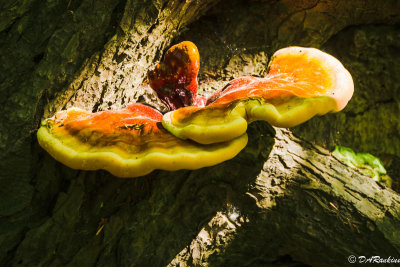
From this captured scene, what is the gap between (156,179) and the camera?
2041 mm

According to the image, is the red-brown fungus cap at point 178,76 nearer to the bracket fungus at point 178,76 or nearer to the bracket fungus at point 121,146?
the bracket fungus at point 178,76

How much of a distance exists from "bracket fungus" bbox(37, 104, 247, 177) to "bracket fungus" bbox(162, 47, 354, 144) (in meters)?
0.08

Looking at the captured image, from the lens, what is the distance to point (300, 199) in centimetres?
217

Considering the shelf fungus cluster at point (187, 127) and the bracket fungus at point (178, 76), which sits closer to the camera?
the shelf fungus cluster at point (187, 127)

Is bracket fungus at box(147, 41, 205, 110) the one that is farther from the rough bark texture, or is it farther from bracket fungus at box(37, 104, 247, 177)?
bracket fungus at box(37, 104, 247, 177)

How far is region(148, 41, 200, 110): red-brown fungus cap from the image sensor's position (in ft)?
6.53

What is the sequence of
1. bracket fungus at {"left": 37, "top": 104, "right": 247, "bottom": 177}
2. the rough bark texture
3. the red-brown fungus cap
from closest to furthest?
1. bracket fungus at {"left": 37, "top": 104, "right": 247, "bottom": 177}
2. the rough bark texture
3. the red-brown fungus cap

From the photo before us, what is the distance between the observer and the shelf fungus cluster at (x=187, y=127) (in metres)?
1.42

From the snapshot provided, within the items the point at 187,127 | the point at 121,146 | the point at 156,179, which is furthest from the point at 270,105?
the point at 156,179

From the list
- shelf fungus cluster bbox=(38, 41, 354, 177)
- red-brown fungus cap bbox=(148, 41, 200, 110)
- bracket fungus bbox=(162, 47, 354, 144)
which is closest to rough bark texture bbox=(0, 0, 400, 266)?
red-brown fungus cap bbox=(148, 41, 200, 110)

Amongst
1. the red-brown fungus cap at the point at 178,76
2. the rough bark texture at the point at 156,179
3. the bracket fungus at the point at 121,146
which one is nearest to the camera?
the bracket fungus at the point at 121,146

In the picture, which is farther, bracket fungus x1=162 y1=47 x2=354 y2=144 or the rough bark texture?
the rough bark texture

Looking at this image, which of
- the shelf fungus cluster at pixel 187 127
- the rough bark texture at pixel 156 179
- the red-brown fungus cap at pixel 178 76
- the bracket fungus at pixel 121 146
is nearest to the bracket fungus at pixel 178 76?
the red-brown fungus cap at pixel 178 76

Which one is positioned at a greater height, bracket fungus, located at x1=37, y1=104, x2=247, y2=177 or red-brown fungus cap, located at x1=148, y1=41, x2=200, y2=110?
red-brown fungus cap, located at x1=148, y1=41, x2=200, y2=110
